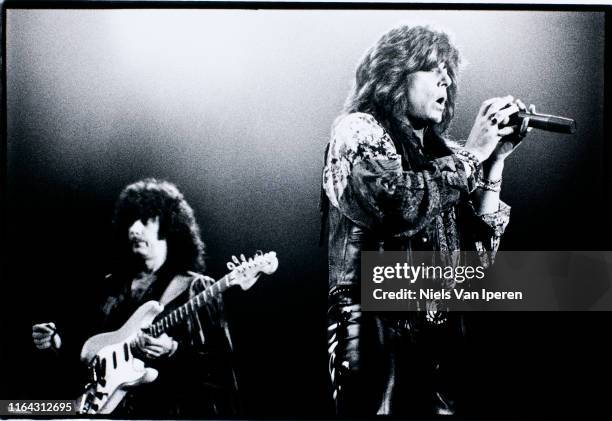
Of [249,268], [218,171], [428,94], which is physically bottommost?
[249,268]

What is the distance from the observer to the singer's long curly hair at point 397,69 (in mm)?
2037

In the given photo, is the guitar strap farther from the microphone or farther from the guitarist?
the microphone

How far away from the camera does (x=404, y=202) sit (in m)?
2.02

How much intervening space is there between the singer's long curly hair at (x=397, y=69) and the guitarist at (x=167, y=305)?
2.38 ft

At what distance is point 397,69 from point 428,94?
14 centimetres

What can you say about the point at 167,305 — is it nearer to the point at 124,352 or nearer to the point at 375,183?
the point at 124,352

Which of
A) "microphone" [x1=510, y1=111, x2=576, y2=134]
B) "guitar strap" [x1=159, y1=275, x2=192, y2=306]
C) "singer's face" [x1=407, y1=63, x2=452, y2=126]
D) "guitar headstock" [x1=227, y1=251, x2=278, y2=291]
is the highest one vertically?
"singer's face" [x1=407, y1=63, x2=452, y2=126]

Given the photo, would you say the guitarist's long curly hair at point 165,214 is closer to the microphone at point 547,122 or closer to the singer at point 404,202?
the singer at point 404,202

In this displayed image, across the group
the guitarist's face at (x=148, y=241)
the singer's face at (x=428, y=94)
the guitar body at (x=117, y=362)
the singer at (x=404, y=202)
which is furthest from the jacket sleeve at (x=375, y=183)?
the guitar body at (x=117, y=362)

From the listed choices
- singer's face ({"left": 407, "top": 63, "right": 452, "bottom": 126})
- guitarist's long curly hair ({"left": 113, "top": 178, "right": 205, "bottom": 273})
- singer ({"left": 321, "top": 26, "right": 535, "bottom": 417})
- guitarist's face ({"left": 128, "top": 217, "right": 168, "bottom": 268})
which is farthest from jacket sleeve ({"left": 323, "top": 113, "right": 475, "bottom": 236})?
guitarist's face ({"left": 128, "top": 217, "right": 168, "bottom": 268})

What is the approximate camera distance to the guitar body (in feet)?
6.60

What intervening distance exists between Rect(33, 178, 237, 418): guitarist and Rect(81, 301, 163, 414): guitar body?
0.02 metres

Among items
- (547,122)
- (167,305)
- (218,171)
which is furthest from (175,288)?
(547,122)

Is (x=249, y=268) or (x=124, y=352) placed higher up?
(x=249, y=268)
